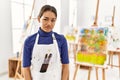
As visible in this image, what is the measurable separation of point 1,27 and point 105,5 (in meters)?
4.77

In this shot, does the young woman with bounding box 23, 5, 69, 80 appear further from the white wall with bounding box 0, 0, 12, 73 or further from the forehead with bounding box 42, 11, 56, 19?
the white wall with bounding box 0, 0, 12, 73

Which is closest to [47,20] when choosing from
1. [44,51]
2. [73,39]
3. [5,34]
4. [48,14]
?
[48,14]

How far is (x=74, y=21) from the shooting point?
7.52 m

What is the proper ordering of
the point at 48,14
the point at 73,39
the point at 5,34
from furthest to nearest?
the point at 73,39 → the point at 5,34 → the point at 48,14

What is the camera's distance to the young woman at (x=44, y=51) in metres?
1.33

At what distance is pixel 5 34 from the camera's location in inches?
143

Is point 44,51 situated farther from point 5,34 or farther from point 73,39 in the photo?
point 73,39

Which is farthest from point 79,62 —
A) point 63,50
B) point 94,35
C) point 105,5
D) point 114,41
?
point 105,5

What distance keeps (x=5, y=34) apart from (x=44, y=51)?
8.34 ft

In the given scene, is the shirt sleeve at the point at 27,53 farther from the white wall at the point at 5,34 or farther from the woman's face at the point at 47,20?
the white wall at the point at 5,34

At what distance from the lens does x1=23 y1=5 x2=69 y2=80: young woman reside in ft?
4.35

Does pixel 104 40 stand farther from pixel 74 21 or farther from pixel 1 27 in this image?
pixel 74 21

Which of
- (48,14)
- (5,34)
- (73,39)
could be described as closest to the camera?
(48,14)

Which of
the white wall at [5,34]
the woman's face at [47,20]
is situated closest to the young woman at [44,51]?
the woman's face at [47,20]
